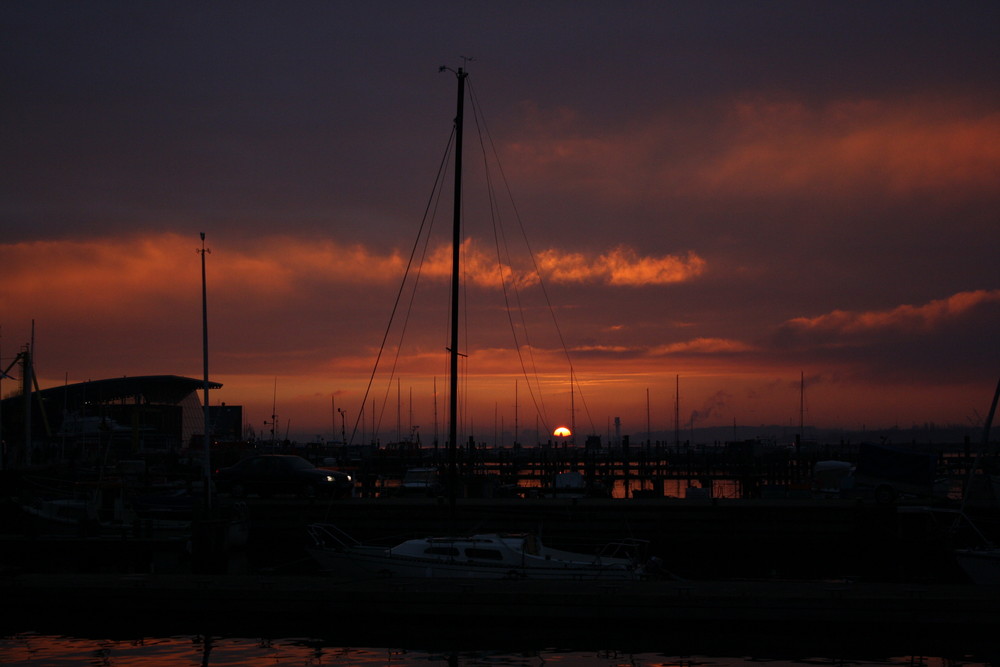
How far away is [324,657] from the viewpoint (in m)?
19.3

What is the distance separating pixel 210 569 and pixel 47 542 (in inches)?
204

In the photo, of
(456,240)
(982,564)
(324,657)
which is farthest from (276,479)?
(982,564)

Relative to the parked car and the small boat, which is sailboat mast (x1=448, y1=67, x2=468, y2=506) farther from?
the parked car

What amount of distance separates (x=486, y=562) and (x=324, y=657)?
5.99 m

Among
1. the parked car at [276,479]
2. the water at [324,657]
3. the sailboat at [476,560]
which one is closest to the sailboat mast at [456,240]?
the sailboat at [476,560]

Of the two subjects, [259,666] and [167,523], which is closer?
[259,666]

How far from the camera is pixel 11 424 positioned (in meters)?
96.4

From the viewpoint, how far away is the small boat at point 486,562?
23.6 m

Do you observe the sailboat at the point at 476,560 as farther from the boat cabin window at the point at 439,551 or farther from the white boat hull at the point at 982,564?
the white boat hull at the point at 982,564

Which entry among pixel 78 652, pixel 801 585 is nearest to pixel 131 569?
pixel 78 652

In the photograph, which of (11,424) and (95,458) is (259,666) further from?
(11,424)

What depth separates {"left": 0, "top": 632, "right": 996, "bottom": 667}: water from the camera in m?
18.6

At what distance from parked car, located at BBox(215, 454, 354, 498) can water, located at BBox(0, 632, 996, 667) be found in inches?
758

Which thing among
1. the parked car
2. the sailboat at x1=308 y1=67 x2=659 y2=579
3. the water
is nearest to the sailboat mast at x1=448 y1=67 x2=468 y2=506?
the sailboat at x1=308 y1=67 x2=659 y2=579
